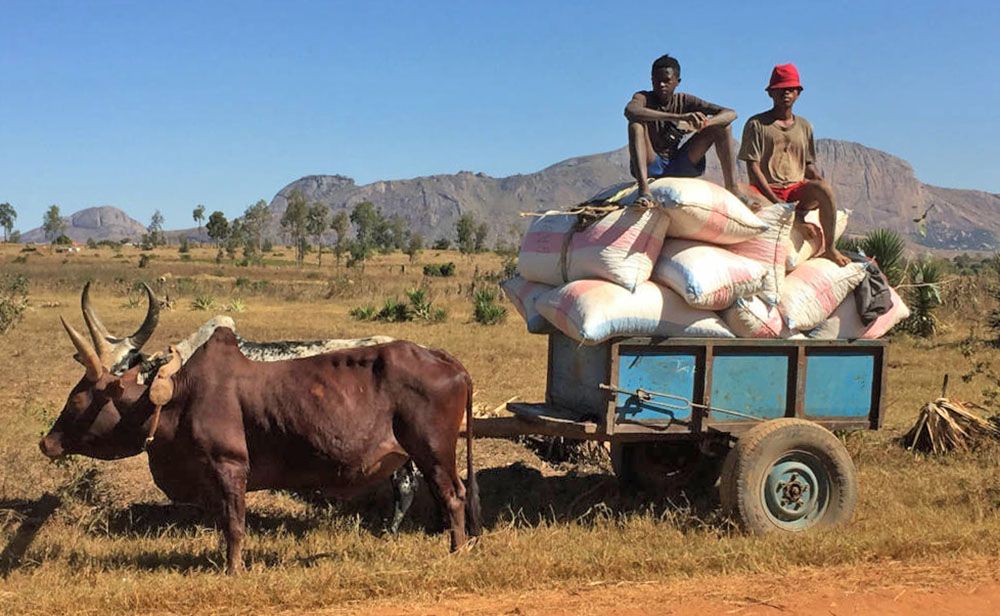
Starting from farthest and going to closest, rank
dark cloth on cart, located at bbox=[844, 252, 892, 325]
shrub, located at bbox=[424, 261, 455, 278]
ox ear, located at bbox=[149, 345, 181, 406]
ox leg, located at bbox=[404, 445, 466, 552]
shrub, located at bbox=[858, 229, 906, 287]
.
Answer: shrub, located at bbox=[424, 261, 455, 278] → shrub, located at bbox=[858, 229, 906, 287] → dark cloth on cart, located at bbox=[844, 252, 892, 325] → ox leg, located at bbox=[404, 445, 466, 552] → ox ear, located at bbox=[149, 345, 181, 406]

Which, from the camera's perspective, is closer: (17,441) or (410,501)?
(410,501)

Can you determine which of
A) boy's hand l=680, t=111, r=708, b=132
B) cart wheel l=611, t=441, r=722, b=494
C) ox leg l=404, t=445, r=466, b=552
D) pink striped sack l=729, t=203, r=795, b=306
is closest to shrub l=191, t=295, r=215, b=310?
cart wheel l=611, t=441, r=722, b=494

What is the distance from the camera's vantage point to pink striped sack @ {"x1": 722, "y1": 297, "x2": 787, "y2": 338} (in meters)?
6.15

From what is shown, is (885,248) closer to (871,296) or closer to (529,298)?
(871,296)

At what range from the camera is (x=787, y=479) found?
6055mm

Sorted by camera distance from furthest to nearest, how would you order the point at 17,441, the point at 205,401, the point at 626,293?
the point at 17,441, the point at 626,293, the point at 205,401

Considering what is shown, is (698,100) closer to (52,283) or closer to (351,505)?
(351,505)

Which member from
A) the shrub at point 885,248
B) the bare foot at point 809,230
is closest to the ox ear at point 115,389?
the bare foot at point 809,230

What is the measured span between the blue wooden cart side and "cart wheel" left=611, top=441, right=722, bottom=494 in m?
0.96

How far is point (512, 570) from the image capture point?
5125 mm

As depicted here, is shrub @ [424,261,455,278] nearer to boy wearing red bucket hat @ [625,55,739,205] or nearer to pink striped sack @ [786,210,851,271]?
boy wearing red bucket hat @ [625,55,739,205]

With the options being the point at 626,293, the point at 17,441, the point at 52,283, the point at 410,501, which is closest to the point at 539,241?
the point at 626,293

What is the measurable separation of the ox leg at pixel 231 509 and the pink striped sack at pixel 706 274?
290 centimetres

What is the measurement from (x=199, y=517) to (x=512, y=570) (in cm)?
278
